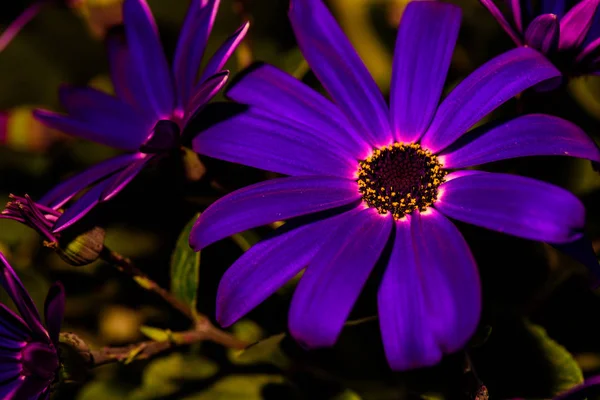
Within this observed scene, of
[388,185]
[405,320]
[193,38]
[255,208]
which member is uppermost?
[193,38]

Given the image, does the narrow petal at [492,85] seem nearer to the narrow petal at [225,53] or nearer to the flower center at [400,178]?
the flower center at [400,178]

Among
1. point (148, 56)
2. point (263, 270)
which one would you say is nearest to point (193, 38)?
point (148, 56)

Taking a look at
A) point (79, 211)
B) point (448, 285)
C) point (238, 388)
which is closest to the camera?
point (448, 285)

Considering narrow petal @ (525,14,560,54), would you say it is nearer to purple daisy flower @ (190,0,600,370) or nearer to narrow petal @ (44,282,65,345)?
purple daisy flower @ (190,0,600,370)

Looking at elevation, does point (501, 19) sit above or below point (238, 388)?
above

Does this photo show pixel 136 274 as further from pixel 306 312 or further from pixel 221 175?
pixel 306 312

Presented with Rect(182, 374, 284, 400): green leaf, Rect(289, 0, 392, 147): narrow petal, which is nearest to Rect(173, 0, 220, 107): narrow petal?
Rect(289, 0, 392, 147): narrow petal

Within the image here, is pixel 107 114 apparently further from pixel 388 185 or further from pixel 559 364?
pixel 559 364

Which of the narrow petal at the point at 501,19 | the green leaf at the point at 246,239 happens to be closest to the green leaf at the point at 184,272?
the green leaf at the point at 246,239
